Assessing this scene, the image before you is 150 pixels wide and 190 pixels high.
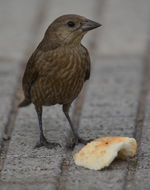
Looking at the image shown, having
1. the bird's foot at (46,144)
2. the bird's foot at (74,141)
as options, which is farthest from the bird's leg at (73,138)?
the bird's foot at (46,144)

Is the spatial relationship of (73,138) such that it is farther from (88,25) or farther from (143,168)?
(88,25)

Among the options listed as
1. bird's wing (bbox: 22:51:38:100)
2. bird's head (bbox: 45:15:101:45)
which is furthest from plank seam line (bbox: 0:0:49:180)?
bird's head (bbox: 45:15:101:45)

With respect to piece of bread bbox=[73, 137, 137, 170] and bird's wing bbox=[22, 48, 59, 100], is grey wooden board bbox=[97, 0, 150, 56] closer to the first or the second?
bird's wing bbox=[22, 48, 59, 100]

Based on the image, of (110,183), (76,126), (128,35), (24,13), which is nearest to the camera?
(110,183)

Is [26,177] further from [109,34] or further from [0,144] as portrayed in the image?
[109,34]

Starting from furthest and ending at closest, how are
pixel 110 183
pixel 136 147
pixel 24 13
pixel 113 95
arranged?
1. pixel 24 13
2. pixel 113 95
3. pixel 136 147
4. pixel 110 183

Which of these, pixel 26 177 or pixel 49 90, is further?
pixel 49 90

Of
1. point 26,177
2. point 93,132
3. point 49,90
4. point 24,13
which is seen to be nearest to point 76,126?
point 93,132
